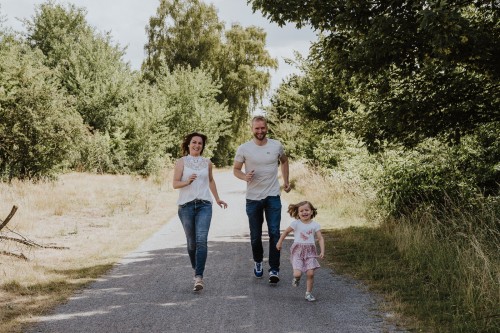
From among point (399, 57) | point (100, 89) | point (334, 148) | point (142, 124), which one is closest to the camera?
point (399, 57)

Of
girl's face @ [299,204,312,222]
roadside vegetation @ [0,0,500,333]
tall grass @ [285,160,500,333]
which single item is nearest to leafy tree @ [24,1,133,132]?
roadside vegetation @ [0,0,500,333]

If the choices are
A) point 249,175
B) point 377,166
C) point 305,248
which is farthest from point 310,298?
point 377,166

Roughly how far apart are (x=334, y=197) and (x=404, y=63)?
766 cm

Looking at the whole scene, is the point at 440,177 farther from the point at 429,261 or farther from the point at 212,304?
the point at 212,304

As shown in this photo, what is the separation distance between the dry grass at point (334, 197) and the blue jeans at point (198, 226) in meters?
5.87

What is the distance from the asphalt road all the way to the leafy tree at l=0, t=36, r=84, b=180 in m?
14.3

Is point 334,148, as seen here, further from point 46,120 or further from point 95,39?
point 95,39

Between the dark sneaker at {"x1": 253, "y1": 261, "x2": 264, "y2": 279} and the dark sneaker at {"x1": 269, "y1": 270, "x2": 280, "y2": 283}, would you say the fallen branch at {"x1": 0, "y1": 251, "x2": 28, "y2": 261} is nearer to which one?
the dark sneaker at {"x1": 253, "y1": 261, "x2": 264, "y2": 279}

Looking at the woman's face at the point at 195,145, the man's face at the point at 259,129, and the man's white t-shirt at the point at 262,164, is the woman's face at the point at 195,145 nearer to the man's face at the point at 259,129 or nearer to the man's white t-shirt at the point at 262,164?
the man's white t-shirt at the point at 262,164

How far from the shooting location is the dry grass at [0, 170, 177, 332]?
5938 millimetres

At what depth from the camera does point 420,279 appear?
6.15 m

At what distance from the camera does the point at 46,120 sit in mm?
20203

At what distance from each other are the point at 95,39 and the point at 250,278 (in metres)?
30.4

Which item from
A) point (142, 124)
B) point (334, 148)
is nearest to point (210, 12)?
point (142, 124)
